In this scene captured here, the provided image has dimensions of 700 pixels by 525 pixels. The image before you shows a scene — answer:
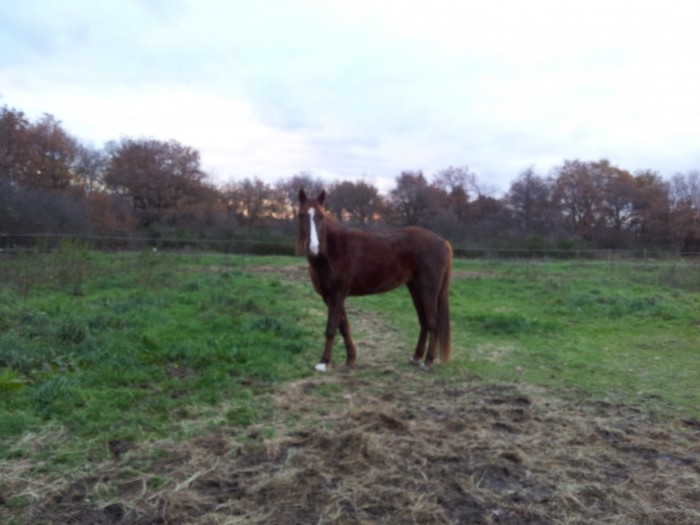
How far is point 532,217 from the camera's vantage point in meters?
44.6

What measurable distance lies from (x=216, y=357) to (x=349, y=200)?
34122mm

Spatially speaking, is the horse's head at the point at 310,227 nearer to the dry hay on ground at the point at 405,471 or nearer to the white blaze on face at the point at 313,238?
the white blaze on face at the point at 313,238

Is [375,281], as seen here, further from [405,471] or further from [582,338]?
[582,338]

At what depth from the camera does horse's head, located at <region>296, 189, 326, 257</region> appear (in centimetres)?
594

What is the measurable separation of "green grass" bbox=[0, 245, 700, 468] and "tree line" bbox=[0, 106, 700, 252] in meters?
16.9

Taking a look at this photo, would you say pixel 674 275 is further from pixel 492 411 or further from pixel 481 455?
pixel 481 455

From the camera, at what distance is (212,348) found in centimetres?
635

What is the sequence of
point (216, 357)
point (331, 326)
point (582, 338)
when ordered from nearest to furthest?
point (216, 357) → point (331, 326) → point (582, 338)

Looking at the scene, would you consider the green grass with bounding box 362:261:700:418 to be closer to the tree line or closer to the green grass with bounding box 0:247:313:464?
the green grass with bounding box 0:247:313:464

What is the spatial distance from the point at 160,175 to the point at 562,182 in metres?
32.4

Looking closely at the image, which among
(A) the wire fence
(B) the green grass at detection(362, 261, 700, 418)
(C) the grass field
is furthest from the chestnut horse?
(A) the wire fence

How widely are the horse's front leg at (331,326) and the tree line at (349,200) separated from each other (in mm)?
22238

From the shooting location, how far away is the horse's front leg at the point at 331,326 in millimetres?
6191

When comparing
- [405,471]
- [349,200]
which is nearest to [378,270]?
[405,471]
